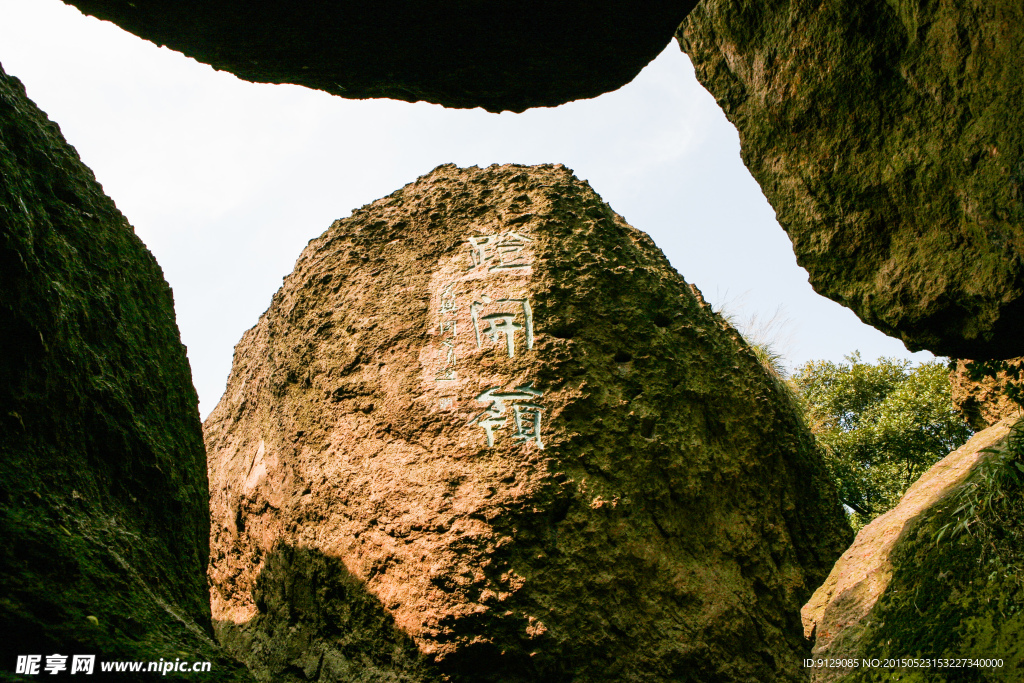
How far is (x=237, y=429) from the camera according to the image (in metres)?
5.86

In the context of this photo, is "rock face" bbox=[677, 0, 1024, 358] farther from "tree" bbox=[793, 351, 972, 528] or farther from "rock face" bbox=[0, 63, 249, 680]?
"tree" bbox=[793, 351, 972, 528]

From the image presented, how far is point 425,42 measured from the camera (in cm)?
262

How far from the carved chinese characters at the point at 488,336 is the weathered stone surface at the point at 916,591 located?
1.73 m

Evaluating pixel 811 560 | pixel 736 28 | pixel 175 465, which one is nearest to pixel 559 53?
pixel 736 28

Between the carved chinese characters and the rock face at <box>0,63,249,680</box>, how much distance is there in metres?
1.58

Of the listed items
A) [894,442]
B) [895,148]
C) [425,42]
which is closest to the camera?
[425,42]

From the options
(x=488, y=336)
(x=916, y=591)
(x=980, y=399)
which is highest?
(x=488, y=336)

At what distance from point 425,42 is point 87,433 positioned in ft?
6.10

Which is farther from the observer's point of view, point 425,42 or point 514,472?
point 514,472

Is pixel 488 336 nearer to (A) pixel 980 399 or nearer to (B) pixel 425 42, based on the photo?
(B) pixel 425 42

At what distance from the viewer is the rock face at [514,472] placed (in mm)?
3781

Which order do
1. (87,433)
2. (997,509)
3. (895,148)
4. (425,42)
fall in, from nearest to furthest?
(87,433)
(425,42)
(895,148)
(997,509)

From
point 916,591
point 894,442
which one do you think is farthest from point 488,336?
point 894,442

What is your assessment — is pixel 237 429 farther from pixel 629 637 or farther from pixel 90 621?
pixel 90 621
